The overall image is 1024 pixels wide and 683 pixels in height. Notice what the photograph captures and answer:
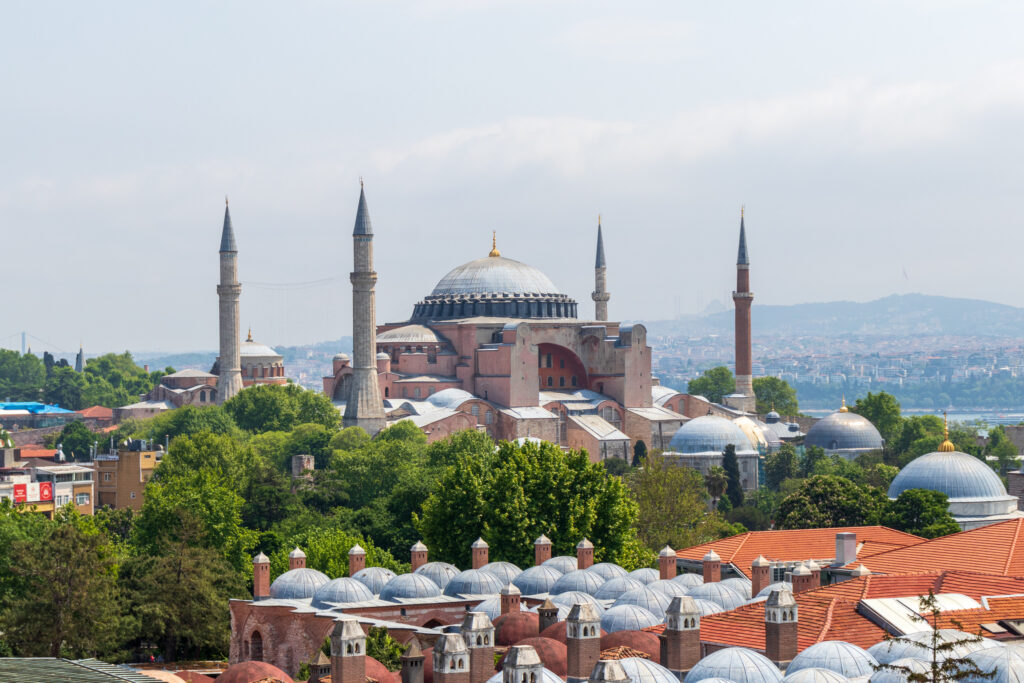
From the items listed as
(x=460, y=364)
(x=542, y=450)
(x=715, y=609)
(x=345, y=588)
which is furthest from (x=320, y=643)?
(x=460, y=364)

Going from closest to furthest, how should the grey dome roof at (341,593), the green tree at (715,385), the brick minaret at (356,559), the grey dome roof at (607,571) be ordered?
1. the grey dome roof at (607,571)
2. the grey dome roof at (341,593)
3. the brick minaret at (356,559)
4. the green tree at (715,385)

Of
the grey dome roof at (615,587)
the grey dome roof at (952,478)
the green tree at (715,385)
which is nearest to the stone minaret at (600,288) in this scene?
the green tree at (715,385)

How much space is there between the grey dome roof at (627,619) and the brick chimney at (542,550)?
8393 millimetres

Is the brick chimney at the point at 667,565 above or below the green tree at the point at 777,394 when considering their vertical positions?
below

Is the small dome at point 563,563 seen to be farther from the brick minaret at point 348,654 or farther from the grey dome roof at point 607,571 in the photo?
the brick minaret at point 348,654

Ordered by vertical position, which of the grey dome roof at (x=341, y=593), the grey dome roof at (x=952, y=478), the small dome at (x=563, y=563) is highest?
the grey dome roof at (x=952, y=478)

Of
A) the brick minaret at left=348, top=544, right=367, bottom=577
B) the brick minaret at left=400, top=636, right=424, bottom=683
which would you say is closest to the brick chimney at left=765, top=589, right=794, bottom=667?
the brick minaret at left=400, top=636, right=424, bottom=683

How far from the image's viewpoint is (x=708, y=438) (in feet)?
204

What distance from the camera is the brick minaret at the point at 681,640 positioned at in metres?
23.3

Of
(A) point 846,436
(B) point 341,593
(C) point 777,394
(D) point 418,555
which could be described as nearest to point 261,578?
(B) point 341,593

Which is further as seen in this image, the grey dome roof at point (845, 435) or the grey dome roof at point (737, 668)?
the grey dome roof at point (845, 435)

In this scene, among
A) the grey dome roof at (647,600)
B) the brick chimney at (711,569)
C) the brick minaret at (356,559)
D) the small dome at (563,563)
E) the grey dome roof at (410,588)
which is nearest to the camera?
the grey dome roof at (647,600)

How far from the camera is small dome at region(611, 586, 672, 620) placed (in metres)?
28.7

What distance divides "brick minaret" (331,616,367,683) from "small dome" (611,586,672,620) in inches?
229
